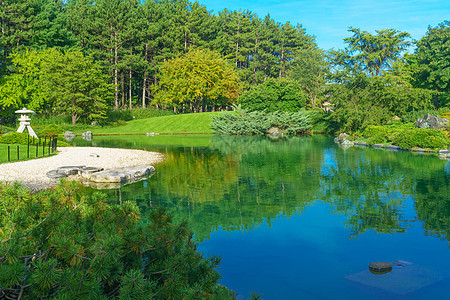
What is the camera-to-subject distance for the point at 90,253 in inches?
125

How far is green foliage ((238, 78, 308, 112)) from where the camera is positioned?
55125 mm

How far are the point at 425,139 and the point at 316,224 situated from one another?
19.6m

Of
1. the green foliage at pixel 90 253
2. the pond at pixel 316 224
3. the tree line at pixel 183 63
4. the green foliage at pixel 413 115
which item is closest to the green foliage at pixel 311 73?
the tree line at pixel 183 63

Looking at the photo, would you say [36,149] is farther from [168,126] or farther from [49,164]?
[168,126]

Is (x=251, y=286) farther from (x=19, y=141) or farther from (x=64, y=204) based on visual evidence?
(x=19, y=141)

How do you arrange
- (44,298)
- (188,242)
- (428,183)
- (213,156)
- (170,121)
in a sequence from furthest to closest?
(170,121), (213,156), (428,183), (188,242), (44,298)

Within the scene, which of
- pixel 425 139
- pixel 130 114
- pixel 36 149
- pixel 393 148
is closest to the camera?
pixel 36 149

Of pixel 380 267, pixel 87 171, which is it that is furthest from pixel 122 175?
pixel 380 267

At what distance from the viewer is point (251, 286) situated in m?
5.82

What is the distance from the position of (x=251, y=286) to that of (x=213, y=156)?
54.5ft

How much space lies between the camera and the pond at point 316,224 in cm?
588

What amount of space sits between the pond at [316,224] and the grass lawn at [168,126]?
34170mm

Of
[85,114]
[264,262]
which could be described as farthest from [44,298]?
[85,114]

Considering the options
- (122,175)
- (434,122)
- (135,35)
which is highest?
(135,35)
